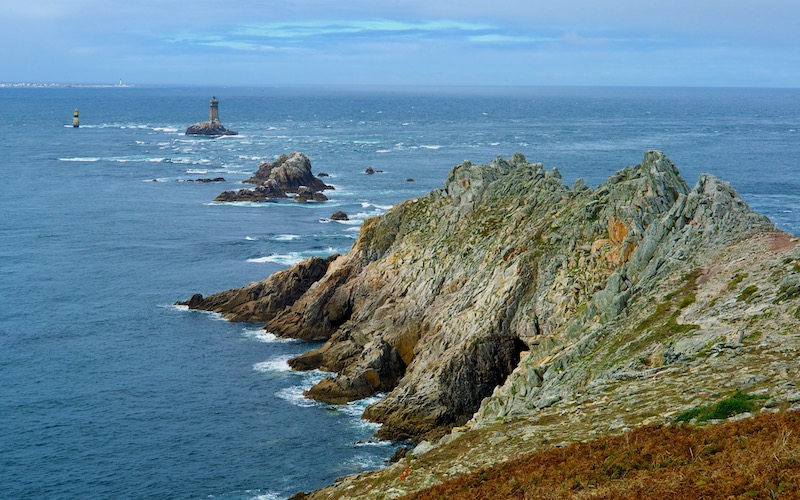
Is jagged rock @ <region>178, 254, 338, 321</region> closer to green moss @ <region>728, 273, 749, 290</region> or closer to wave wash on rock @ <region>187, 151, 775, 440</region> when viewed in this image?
wave wash on rock @ <region>187, 151, 775, 440</region>

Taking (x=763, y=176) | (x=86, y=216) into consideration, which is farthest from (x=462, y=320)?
(x=763, y=176)

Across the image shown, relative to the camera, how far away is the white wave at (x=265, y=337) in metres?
70.7

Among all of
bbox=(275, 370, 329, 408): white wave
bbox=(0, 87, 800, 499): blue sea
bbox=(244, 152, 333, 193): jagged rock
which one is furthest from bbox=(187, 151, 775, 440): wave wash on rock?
bbox=(244, 152, 333, 193): jagged rock

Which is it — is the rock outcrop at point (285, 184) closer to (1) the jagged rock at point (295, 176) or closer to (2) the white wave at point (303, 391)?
(1) the jagged rock at point (295, 176)

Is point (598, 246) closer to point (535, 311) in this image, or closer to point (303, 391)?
point (535, 311)

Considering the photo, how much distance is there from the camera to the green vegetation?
2575cm

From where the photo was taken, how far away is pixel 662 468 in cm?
2259

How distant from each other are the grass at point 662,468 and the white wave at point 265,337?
44.2m

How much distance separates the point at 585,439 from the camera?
27578 millimetres

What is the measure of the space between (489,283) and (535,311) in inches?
209

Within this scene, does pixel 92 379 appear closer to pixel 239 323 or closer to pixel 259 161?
pixel 239 323

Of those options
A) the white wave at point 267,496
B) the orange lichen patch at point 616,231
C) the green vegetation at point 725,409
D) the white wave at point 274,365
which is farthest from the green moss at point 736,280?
the white wave at point 274,365

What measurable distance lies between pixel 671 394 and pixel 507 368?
24.4 metres

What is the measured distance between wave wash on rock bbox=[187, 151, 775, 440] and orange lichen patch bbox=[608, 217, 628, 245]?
98 millimetres
